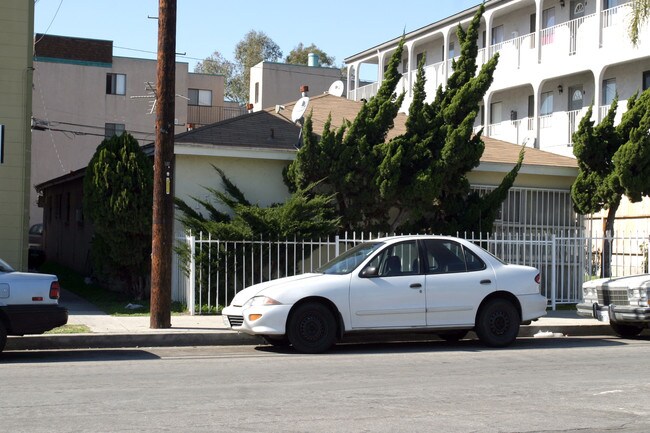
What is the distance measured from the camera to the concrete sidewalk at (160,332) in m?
13.3

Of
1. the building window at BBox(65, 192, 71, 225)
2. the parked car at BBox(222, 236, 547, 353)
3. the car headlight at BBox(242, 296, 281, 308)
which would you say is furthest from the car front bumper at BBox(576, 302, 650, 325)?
the building window at BBox(65, 192, 71, 225)

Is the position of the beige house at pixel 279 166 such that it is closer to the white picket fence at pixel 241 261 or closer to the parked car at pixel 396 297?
the white picket fence at pixel 241 261

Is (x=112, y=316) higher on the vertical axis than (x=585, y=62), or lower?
lower

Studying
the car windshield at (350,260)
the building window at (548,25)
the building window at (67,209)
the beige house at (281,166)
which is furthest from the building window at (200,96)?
the car windshield at (350,260)

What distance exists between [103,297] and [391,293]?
371 inches

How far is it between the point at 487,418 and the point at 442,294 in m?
4.99

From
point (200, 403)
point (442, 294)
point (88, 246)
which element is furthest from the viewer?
point (88, 246)

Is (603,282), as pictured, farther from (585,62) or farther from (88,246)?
(585,62)

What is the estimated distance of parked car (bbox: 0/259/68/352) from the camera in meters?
11.5

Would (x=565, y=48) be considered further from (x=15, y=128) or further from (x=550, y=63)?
(x=15, y=128)

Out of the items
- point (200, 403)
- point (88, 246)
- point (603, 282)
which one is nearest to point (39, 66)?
point (88, 246)

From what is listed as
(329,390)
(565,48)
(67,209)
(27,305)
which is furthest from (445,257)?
(565,48)

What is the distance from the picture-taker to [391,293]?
12789mm

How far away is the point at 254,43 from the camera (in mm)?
67000
